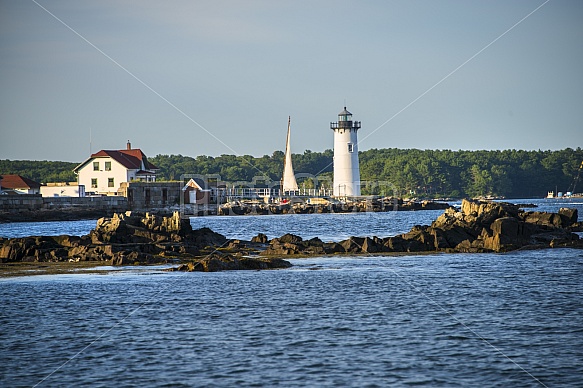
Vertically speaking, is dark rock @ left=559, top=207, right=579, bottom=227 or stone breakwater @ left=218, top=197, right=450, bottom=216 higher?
stone breakwater @ left=218, top=197, right=450, bottom=216

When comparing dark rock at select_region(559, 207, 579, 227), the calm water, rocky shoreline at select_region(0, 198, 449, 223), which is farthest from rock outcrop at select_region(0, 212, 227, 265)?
rocky shoreline at select_region(0, 198, 449, 223)

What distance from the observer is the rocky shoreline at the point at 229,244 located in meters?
28.7

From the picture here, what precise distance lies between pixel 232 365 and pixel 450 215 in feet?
98.1

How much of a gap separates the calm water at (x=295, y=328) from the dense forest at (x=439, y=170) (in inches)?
5022

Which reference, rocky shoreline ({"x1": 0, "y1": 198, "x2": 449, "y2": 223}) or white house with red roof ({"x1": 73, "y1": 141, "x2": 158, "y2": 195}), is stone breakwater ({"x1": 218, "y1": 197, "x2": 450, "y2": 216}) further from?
white house with red roof ({"x1": 73, "y1": 141, "x2": 158, "y2": 195})

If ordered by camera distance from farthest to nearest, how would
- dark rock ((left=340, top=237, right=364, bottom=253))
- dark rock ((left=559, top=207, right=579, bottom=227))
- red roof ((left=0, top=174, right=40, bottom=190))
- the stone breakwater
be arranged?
the stone breakwater
red roof ((left=0, top=174, right=40, bottom=190))
dark rock ((left=559, top=207, right=579, bottom=227))
dark rock ((left=340, top=237, right=364, bottom=253))

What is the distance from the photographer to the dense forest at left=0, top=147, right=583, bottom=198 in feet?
534

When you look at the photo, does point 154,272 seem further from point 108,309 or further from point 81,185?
point 81,185

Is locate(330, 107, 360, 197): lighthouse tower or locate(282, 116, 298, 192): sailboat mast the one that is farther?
locate(282, 116, 298, 192): sailboat mast

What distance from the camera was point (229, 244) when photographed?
33.9m

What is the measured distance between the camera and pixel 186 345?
14.5 metres

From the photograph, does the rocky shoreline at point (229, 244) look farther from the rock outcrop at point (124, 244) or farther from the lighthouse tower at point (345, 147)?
the lighthouse tower at point (345, 147)

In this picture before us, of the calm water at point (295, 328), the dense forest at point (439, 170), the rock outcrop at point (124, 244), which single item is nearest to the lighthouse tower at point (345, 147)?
the rock outcrop at point (124, 244)

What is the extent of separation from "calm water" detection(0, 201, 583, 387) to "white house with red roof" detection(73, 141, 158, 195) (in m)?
A: 53.6
